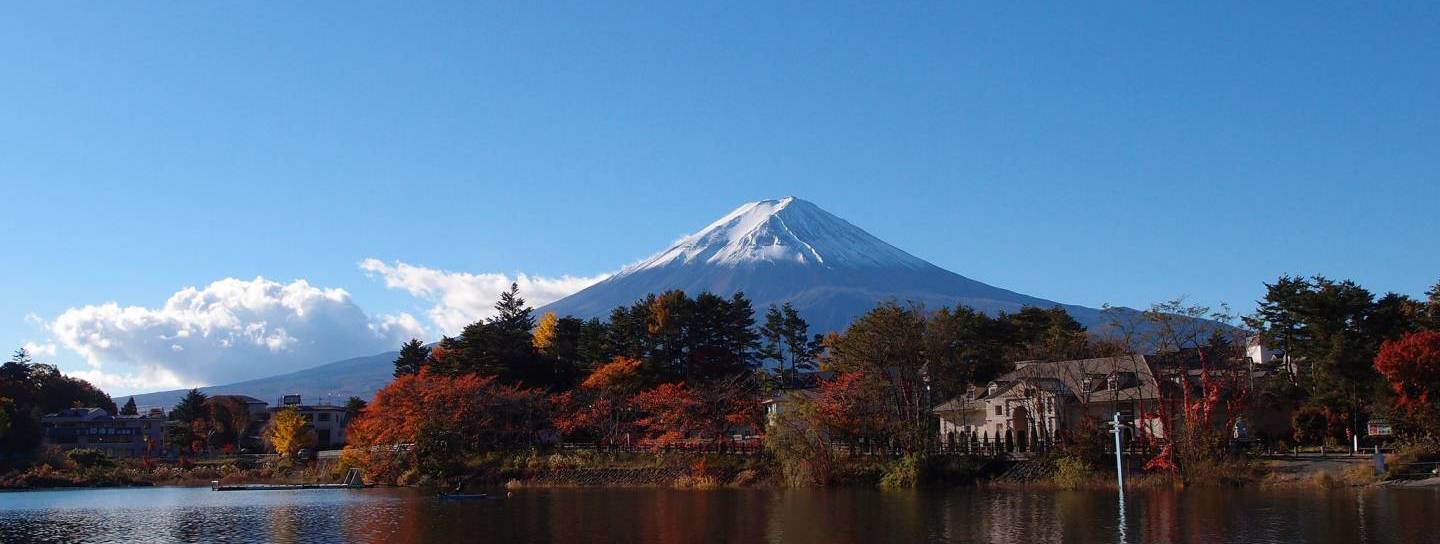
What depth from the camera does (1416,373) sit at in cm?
4084

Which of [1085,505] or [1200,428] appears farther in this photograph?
[1200,428]

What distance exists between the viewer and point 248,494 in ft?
189

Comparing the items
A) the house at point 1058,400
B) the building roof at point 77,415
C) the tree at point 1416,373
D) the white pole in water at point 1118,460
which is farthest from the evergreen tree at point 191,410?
the tree at point 1416,373

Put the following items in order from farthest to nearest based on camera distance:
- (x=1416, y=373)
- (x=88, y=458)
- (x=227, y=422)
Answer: (x=227, y=422) < (x=88, y=458) < (x=1416, y=373)

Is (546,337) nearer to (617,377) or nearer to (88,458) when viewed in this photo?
(617,377)

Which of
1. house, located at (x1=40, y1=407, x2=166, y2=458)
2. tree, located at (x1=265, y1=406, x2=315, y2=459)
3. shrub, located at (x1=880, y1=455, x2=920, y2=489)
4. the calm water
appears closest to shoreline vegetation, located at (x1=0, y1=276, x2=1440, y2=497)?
shrub, located at (x1=880, y1=455, x2=920, y2=489)

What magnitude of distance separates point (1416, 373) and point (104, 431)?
101m

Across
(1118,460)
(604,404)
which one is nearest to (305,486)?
(604,404)

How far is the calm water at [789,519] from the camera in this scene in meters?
26.8

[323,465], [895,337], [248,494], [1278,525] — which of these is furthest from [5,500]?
[1278,525]

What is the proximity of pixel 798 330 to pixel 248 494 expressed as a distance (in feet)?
118

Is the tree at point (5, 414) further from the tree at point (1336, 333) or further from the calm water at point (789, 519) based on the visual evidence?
the tree at point (1336, 333)

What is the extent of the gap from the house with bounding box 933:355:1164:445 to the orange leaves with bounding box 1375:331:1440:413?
8259 mm

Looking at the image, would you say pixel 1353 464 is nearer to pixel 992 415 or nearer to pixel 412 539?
pixel 992 415
